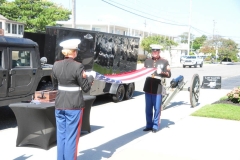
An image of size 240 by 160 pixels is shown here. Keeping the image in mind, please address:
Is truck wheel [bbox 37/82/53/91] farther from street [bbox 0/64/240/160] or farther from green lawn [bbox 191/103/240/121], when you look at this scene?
green lawn [bbox 191/103/240/121]

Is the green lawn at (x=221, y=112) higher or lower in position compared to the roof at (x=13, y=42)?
lower

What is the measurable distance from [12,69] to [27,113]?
2124mm

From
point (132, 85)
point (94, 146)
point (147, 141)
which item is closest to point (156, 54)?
point (147, 141)

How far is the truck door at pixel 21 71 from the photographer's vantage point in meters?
7.99

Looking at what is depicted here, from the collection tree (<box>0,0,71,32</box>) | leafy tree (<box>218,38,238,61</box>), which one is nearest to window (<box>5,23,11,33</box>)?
tree (<box>0,0,71,32</box>)

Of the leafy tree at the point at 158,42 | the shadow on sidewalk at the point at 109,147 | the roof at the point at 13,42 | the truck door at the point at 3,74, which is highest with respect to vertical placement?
the leafy tree at the point at 158,42

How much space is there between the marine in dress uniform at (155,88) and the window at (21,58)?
2964 mm

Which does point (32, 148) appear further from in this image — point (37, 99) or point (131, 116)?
point (131, 116)

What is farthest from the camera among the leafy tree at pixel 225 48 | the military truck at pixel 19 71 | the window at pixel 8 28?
the leafy tree at pixel 225 48

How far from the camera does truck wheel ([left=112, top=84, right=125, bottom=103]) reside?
12.2 m

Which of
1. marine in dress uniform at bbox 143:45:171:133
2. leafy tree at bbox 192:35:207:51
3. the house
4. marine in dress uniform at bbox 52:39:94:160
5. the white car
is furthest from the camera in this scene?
leafy tree at bbox 192:35:207:51

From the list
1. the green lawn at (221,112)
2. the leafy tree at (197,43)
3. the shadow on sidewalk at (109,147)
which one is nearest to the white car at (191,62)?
the green lawn at (221,112)

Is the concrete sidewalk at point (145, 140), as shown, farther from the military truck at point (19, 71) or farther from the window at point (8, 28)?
the window at point (8, 28)

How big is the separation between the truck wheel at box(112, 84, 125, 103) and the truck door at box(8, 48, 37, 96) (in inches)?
159
